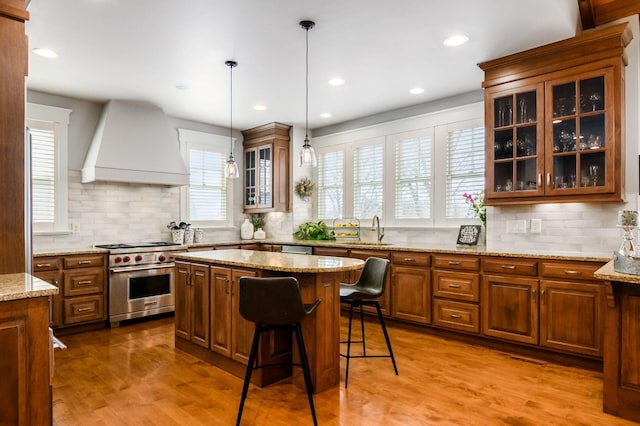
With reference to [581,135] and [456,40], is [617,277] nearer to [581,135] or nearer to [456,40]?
[581,135]

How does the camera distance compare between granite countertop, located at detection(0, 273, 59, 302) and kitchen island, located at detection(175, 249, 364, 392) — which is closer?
granite countertop, located at detection(0, 273, 59, 302)

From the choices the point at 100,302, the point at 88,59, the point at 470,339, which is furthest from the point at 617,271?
the point at 100,302

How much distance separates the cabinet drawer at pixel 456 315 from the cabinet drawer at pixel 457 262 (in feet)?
1.15

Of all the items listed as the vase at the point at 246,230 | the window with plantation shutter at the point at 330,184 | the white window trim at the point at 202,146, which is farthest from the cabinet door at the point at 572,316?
the white window trim at the point at 202,146

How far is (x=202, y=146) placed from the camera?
245 inches

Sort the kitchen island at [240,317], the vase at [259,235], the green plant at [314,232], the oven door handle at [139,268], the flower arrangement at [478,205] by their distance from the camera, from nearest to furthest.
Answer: the kitchen island at [240,317] → the flower arrangement at [478,205] → the oven door handle at [139,268] → the green plant at [314,232] → the vase at [259,235]

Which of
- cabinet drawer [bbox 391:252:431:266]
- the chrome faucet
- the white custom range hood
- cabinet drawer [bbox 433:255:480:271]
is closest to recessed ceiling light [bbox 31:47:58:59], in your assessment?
the white custom range hood

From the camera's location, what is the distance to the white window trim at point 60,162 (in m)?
4.72

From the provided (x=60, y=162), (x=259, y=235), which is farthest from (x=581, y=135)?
(x=60, y=162)

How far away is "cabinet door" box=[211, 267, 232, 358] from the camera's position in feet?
10.3

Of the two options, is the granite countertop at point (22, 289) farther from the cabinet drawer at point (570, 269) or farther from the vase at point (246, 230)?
the vase at point (246, 230)

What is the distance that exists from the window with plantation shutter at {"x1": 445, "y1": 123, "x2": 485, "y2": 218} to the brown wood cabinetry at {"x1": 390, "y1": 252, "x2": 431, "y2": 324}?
3.06 feet

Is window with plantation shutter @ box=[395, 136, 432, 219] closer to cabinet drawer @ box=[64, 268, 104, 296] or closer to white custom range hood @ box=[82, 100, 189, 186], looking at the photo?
white custom range hood @ box=[82, 100, 189, 186]

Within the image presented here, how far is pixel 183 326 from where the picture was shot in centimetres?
367
